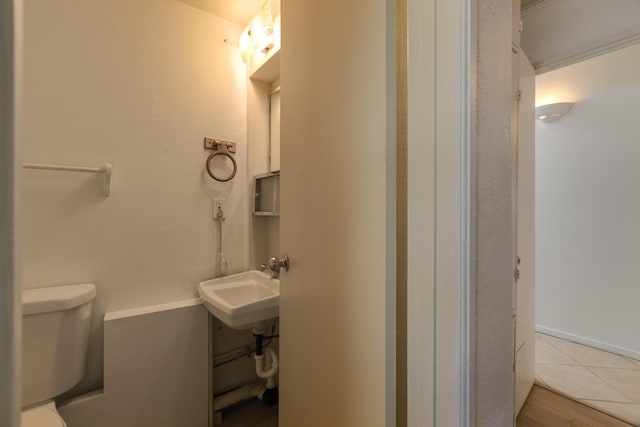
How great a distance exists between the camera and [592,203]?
207cm

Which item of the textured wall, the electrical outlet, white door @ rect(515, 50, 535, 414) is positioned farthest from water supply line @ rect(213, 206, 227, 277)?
white door @ rect(515, 50, 535, 414)

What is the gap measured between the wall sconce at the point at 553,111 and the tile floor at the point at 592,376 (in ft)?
6.28

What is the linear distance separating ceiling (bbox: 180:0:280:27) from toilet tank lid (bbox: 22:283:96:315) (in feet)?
5.11

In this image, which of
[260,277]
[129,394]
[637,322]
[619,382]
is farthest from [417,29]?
[637,322]

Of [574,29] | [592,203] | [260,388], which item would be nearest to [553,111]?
[592,203]

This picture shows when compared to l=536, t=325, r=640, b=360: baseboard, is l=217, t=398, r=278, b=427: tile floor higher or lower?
lower

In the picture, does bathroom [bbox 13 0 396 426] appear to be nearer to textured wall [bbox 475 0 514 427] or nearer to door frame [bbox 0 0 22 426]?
textured wall [bbox 475 0 514 427]

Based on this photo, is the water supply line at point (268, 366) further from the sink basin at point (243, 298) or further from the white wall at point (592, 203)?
the white wall at point (592, 203)

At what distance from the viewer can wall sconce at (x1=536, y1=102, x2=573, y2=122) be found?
215cm

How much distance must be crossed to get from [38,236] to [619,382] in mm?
3318

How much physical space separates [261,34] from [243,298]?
57.7 inches

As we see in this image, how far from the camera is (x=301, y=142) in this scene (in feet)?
3.10

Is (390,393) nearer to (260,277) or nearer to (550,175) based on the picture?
(260,277)

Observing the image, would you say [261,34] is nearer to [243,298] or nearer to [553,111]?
[243,298]
